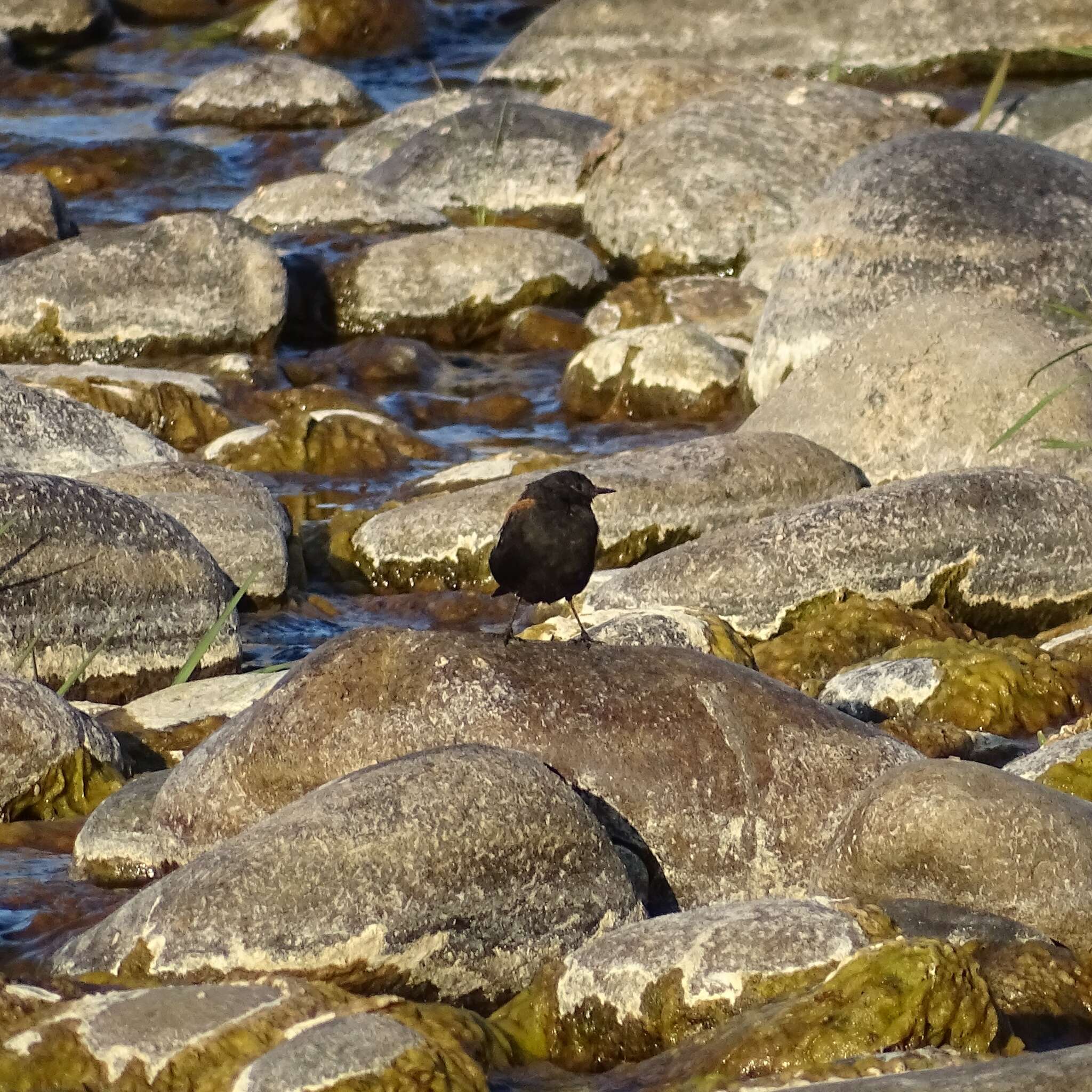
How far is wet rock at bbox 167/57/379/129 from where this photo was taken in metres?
18.6

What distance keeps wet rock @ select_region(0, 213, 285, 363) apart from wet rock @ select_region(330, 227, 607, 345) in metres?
0.80

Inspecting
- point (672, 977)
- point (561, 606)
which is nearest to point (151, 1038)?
point (672, 977)

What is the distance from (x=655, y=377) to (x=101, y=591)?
472 cm

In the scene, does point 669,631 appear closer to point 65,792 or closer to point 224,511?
point 65,792

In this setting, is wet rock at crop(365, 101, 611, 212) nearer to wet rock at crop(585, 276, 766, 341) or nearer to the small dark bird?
wet rock at crop(585, 276, 766, 341)

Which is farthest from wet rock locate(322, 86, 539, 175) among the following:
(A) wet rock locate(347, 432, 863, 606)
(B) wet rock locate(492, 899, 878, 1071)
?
(B) wet rock locate(492, 899, 878, 1071)

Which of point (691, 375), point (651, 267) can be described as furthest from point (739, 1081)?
point (651, 267)

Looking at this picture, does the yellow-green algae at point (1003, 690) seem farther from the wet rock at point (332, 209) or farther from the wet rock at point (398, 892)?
the wet rock at point (332, 209)

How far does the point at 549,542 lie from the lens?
5.67 meters

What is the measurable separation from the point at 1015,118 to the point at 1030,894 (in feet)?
37.4

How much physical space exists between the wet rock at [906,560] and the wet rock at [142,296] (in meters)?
5.15

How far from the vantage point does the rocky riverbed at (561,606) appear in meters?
4.18

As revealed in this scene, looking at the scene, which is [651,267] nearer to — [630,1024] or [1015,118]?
[1015,118]

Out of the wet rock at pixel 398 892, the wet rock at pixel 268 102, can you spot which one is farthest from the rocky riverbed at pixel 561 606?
the wet rock at pixel 268 102
